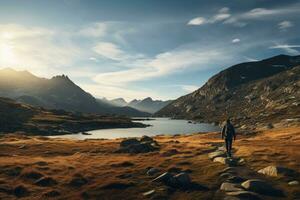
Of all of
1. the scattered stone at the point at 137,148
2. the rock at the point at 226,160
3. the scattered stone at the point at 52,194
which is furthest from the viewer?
the scattered stone at the point at 137,148

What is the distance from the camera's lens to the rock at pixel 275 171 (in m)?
34.5

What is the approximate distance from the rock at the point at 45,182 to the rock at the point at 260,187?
1913 cm

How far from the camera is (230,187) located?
1223 inches

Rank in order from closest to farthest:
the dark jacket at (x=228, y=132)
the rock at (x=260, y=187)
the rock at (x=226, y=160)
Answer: the rock at (x=260, y=187) → the rock at (x=226, y=160) → the dark jacket at (x=228, y=132)

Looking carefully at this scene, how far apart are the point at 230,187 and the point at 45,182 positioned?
744 inches

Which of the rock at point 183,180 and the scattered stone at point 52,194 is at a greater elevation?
the rock at point 183,180

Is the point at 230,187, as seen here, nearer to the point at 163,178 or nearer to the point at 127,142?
the point at 163,178

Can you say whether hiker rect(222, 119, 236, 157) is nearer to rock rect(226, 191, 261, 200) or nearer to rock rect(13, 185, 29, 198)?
rock rect(226, 191, 261, 200)

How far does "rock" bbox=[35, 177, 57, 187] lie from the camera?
35.9 metres

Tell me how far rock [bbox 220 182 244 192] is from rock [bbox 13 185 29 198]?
18.2 m

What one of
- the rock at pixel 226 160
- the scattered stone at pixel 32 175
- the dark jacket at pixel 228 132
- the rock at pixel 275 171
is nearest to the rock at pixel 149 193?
the rock at pixel 226 160

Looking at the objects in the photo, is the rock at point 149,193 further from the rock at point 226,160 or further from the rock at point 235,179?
the rock at point 226,160

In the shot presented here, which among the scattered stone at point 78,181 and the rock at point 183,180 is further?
the scattered stone at point 78,181

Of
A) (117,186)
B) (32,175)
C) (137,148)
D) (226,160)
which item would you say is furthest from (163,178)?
(137,148)
